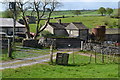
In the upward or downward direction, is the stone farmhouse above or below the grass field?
above

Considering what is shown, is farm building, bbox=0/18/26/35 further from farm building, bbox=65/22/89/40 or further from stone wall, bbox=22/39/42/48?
stone wall, bbox=22/39/42/48

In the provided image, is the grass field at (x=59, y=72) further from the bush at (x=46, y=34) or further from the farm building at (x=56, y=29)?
the farm building at (x=56, y=29)

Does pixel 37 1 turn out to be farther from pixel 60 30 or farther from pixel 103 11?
pixel 103 11

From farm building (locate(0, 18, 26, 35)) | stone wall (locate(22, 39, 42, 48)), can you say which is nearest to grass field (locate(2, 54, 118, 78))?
stone wall (locate(22, 39, 42, 48))

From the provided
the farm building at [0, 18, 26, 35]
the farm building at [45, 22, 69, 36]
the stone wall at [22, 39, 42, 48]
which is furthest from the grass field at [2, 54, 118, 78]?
the farm building at [45, 22, 69, 36]

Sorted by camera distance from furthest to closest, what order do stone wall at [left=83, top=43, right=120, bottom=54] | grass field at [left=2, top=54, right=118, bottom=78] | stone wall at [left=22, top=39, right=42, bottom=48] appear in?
stone wall at [left=22, top=39, right=42, bottom=48]
stone wall at [left=83, top=43, right=120, bottom=54]
grass field at [left=2, top=54, right=118, bottom=78]

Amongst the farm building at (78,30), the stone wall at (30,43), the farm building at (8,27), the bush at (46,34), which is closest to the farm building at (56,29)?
the bush at (46,34)

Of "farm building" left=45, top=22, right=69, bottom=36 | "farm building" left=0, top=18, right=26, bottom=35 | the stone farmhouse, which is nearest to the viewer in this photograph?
"farm building" left=0, top=18, right=26, bottom=35

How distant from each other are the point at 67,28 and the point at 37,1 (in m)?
23.0

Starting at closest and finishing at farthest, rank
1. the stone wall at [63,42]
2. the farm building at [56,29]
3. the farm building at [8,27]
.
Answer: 1. the stone wall at [63,42]
2. the farm building at [8,27]
3. the farm building at [56,29]

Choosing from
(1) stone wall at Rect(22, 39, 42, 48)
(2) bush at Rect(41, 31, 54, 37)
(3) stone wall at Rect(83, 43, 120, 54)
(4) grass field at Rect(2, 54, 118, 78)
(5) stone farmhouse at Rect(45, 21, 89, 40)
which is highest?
(5) stone farmhouse at Rect(45, 21, 89, 40)

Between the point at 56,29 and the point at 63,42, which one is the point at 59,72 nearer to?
the point at 63,42

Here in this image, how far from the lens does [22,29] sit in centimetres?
6241

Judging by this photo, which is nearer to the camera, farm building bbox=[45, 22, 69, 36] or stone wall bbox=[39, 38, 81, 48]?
stone wall bbox=[39, 38, 81, 48]
